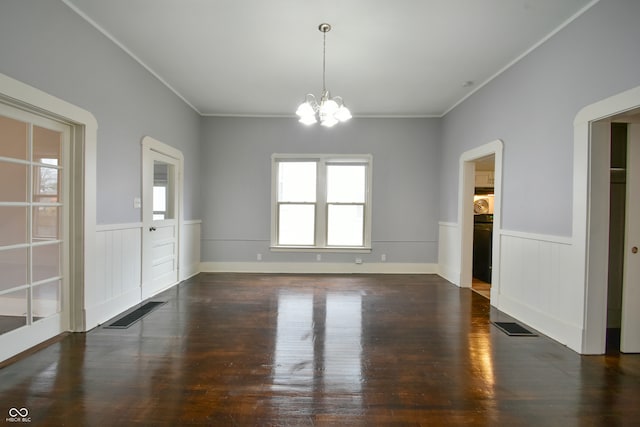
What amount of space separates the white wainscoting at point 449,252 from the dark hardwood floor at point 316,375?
5.35ft

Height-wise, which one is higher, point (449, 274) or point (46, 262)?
point (46, 262)

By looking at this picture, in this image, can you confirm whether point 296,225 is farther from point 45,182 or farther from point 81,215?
point 45,182

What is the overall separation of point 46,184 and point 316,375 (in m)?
2.86

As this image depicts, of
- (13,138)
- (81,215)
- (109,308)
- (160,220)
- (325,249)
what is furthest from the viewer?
(325,249)

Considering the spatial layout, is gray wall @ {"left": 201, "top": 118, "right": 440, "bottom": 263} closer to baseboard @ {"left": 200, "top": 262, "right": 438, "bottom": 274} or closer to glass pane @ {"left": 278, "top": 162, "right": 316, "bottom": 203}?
baseboard @ {"left": 200, "top": 262, "right": 438, "bottom": 274}

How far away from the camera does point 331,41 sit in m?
3.35

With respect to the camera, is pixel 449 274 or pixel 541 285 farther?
pixel 449 274

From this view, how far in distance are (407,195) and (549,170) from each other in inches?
Answer: 117

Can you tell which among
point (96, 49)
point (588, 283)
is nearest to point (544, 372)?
point (588, 283)

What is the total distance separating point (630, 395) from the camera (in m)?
2.12

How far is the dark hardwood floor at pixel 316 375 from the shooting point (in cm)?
188

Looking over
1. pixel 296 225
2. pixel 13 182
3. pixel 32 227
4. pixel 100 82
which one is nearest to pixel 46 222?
pixel 32 227

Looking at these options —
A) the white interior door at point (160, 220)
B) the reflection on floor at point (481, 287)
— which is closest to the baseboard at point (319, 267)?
the reflection on floor at point (481, 287)

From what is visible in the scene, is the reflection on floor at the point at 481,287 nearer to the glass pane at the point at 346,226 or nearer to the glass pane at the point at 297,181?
the glass pane at the point at 346,226
